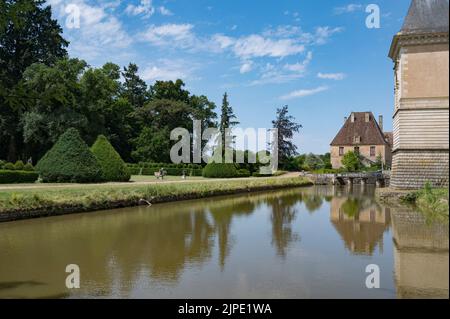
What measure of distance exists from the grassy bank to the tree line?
396 inches

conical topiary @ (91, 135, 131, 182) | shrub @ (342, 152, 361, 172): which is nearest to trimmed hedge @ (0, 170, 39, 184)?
conical topiary @ (91, 135, 131, 182)

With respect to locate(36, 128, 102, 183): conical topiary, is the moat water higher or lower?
lower

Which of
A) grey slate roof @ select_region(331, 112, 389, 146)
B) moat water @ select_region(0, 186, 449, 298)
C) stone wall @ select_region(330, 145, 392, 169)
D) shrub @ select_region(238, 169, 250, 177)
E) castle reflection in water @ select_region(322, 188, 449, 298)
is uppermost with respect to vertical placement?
grey slate roof @ select_region(331, 112, 389, 146)

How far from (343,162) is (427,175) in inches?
1257

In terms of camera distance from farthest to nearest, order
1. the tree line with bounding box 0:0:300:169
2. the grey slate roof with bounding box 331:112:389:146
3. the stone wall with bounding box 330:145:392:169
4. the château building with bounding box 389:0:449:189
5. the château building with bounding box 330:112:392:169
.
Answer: the grey slate roof with bounding box 331:112:389:146 → the château building with bounding box 330:112:392:169 → the stone wall with bounding box 330:145:392:169 → the tree line with bounding box 0:0:300:169 → the château building with bounding box 389:0:449:189

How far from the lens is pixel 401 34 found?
59.3 ft

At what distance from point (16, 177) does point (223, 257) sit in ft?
55.3

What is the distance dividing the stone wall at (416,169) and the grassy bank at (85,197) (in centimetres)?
975

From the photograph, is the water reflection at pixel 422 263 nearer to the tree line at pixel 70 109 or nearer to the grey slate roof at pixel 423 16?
the grey slate roof at pixel 423 16

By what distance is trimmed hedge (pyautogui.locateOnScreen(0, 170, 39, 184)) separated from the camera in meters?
20.7

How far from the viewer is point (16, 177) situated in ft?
69.4

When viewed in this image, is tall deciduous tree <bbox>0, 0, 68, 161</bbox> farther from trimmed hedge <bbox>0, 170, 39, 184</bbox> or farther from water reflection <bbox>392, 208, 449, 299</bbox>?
water reflection <bbox>392, 208, 449, 299</bbox>

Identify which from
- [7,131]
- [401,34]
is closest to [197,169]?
[7,131]

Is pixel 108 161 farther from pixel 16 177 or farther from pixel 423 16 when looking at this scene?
pixel 423 16
